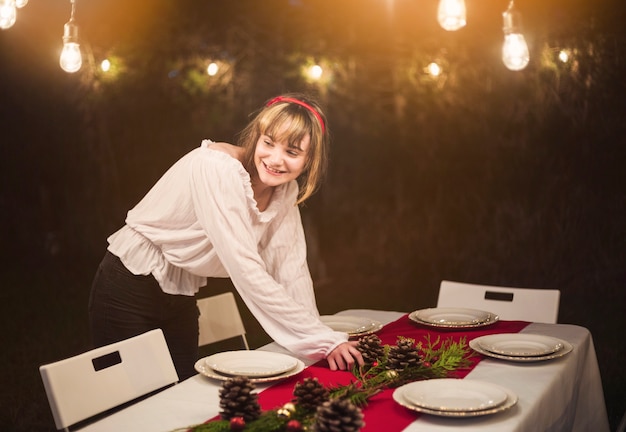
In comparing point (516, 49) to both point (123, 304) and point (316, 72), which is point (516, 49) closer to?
point (123, 304)

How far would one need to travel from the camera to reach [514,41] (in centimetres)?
298

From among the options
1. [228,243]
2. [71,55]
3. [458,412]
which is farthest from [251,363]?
[71,55]

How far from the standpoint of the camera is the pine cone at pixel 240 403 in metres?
1.43

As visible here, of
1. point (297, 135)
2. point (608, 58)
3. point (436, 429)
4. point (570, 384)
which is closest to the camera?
point (436, 429)

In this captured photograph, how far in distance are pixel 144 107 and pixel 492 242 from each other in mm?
2594

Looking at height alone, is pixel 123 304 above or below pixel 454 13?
below

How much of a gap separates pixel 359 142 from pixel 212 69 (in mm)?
1238

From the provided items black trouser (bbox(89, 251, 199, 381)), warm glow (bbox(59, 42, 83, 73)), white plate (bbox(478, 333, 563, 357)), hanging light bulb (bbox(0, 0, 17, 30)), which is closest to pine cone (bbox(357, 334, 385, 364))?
white plate (bbox(478, 333, 563, 357))

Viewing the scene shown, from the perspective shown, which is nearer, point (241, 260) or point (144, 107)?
point (241, 260)

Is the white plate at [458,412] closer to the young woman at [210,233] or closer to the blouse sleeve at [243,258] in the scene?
the blouse sleeve at [243,258]

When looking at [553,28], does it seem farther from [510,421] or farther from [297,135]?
[510,421]

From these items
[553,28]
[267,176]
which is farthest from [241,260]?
[553,28]

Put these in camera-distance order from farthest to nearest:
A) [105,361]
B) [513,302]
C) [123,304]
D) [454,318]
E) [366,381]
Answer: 1. [105,361]
2. [513,302]
3. [454,318]
4. [123,304]
5. [366,381]

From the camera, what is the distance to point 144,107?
479cm
